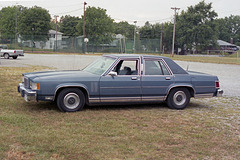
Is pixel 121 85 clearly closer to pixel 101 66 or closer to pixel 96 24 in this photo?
pixel 101 66

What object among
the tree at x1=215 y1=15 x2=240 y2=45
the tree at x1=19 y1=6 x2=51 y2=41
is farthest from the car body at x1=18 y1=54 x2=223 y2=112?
the tree at x1=215 y1=15 x2=240 y2=45

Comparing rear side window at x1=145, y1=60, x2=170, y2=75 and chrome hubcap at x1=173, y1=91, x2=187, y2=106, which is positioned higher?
rear side window at x1=145, y1=60, x2=170, y2=75

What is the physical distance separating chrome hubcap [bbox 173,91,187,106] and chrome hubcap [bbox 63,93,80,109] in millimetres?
2516

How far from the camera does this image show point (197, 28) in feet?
270

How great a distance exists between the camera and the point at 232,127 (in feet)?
20.4

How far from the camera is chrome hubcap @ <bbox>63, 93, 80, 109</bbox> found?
6918 millimetres

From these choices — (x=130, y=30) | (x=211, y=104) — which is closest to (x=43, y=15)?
(x=130, y=30)

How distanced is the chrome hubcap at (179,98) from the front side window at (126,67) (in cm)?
122

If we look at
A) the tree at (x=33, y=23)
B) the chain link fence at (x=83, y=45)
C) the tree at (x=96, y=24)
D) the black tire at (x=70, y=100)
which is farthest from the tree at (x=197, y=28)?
the black tire at (x=70, y=100)

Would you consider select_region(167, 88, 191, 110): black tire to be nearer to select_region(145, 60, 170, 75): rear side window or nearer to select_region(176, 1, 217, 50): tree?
select_region(145, 60, 170, 75): rear side window

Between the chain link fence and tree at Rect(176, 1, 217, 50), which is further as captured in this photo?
tree at Rect(176, 1, 217, 50)

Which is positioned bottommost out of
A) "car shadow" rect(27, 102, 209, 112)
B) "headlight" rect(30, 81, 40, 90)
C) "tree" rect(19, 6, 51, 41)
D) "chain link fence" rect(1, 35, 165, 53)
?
"car shadow" rect(27, 102, 209, 112)

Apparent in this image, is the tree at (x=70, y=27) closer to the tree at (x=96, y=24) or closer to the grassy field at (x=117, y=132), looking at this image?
the tree at (x=96, y=24)

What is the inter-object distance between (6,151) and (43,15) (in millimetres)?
76891
